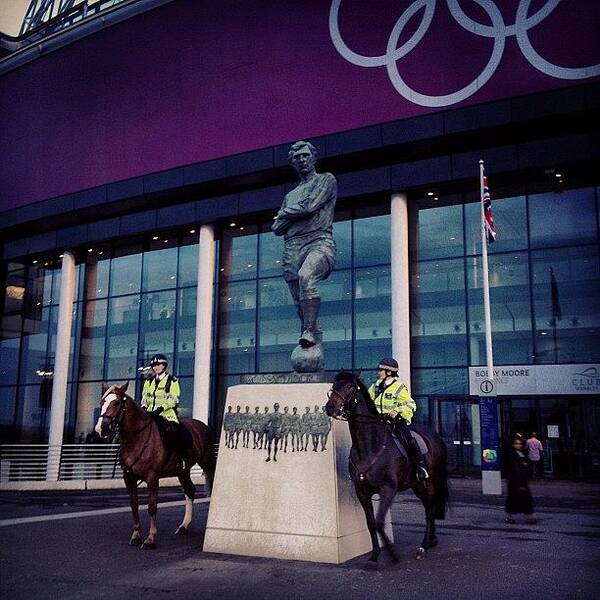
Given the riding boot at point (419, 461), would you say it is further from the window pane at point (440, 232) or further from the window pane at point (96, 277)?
the window pane at point (96, 277)

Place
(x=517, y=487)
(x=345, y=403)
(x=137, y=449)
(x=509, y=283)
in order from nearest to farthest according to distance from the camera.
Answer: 1. (x=345, y=403)
2. (x=137, y=449)
3. (x=517, y=487)
4. (x=509, y=283)

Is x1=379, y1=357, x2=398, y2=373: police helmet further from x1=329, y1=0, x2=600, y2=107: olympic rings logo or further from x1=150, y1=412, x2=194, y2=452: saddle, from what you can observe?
x1=329, y1=0, x2=600, y2=107: olympic rings logo

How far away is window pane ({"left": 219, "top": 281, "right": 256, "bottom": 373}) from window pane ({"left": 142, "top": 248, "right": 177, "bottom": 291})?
121 inches

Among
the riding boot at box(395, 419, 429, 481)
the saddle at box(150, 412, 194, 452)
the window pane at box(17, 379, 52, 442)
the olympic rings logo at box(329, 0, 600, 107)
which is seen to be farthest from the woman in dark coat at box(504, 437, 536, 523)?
the window pane at box(17, 379, 52, 442)

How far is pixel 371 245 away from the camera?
25.5m

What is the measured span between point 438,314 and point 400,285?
208 centimetres

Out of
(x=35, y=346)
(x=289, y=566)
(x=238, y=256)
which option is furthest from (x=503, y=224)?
(x=35, y=346)

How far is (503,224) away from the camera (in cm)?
2423

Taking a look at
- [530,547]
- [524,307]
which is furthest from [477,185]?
[530,547]

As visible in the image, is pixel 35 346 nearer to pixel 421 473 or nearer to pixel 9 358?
pixel 9 358

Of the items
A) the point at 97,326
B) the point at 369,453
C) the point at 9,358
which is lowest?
the point at 369,453

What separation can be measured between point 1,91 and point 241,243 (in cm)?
1637

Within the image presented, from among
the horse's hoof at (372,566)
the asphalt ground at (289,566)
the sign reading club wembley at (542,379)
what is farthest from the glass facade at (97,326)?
the horse's hoof at (372,566)

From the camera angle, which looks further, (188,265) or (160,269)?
(160,269)
